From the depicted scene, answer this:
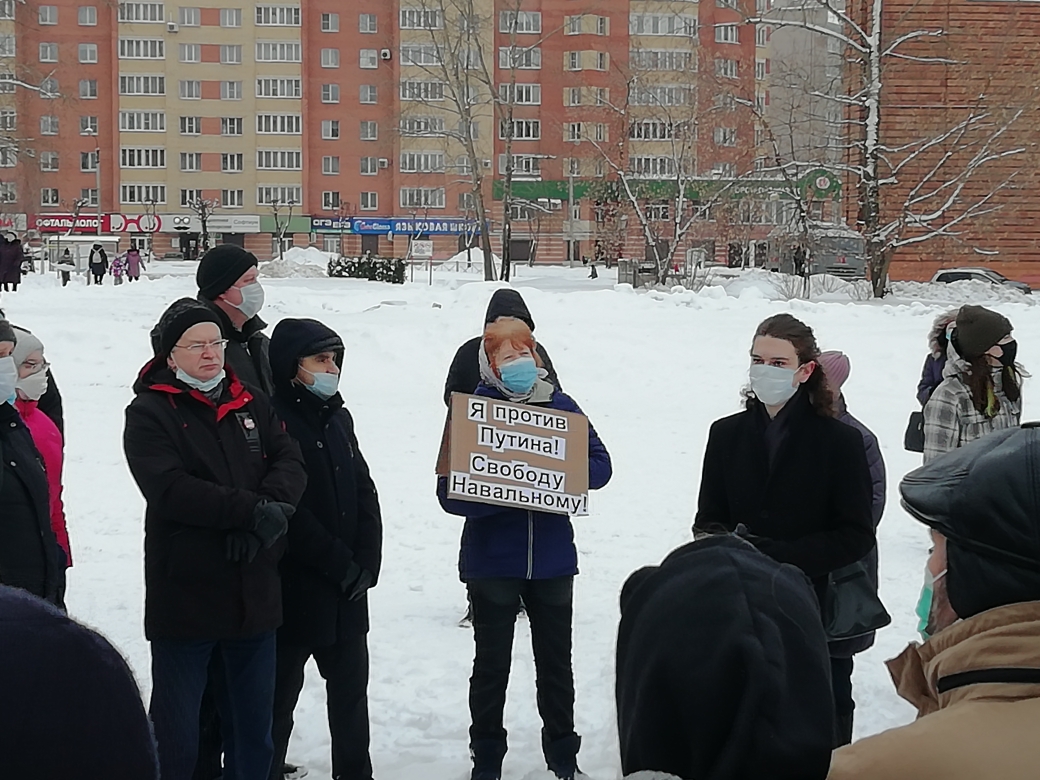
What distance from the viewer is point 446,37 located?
39875 mm

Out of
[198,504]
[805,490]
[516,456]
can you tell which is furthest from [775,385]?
[198,504]

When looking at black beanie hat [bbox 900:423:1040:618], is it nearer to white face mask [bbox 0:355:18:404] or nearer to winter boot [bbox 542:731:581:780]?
winter boot [bbox 542:731:581:780]

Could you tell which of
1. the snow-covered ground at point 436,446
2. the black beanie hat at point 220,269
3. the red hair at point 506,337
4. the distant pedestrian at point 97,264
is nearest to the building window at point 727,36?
the distant pedestrian at point 97,264

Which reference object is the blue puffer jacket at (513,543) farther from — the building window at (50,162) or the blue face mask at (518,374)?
the building window at (50,162)

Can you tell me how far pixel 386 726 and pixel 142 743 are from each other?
13.3ft

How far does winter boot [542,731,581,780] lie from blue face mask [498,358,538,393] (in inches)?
58.9

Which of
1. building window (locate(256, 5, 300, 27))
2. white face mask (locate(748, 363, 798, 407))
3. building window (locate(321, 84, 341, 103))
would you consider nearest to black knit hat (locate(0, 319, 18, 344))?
white face mask (locate(748, 363, 798, 407))

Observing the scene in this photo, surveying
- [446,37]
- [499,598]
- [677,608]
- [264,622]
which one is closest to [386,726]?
[499,598]

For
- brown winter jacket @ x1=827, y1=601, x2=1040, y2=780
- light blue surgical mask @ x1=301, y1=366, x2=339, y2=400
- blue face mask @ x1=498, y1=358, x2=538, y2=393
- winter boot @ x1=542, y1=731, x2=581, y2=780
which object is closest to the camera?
brown winter jacket @ x1=827, y1=601, x2=1040, y2=780

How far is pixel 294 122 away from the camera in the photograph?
7975 cm

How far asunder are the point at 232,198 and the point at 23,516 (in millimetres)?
79036

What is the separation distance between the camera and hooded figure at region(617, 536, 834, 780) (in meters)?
1.81

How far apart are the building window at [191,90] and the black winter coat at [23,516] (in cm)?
7997

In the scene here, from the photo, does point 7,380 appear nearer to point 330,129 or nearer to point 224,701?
point 224,701
